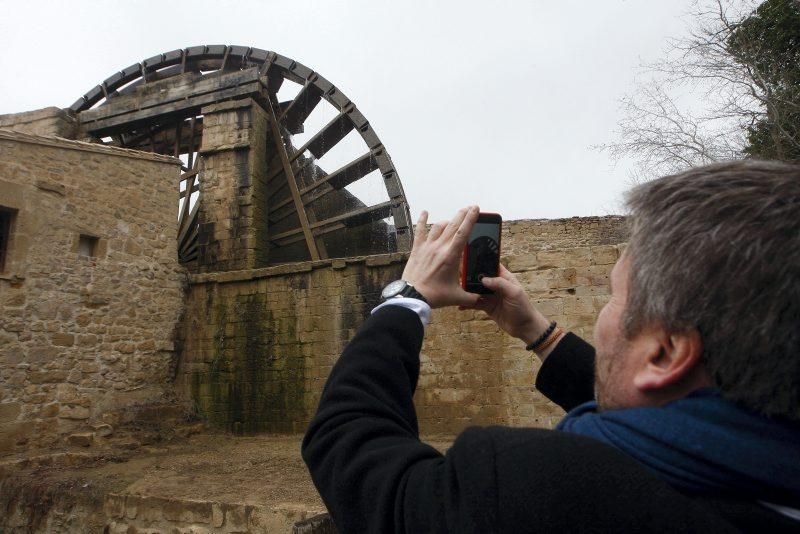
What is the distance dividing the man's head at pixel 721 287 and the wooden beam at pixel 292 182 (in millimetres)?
11857

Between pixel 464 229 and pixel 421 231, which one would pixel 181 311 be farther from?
pixel 464 229

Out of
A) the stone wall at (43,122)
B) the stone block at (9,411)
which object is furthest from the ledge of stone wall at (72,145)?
the stone wall at (43,122)

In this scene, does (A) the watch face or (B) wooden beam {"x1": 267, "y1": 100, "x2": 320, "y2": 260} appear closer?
Answer: (A) the watch face

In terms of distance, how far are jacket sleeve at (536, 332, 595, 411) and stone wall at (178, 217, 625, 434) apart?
211 inches

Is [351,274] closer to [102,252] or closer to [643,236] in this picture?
[102,252]

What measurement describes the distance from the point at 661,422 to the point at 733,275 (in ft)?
0.74

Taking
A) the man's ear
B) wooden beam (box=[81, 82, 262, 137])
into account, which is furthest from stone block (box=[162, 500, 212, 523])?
wooden beam (box=[81, 82, 262, 137])

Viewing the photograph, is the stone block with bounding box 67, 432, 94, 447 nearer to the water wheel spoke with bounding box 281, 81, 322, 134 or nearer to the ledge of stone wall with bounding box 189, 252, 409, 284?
the ledge of stone wall with bounding box 189, 252, 409, 284

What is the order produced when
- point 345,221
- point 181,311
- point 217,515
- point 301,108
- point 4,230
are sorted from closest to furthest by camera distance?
A: point 217,515, point 4,230, point 181,311, point 345,221, point 301,108

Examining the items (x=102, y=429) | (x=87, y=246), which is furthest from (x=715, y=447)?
(x=87, y=246)

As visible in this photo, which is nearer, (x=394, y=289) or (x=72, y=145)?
(x=394, y=289)

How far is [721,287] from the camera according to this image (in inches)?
28.8

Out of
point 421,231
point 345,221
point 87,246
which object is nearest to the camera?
point 421,231

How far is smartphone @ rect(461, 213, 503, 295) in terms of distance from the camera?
1378mm
